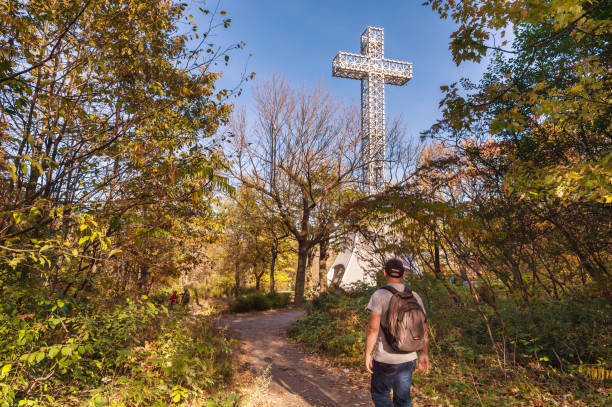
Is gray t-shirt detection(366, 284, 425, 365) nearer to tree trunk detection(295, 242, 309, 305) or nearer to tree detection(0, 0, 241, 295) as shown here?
tree detection(0, 0, 241, 295)

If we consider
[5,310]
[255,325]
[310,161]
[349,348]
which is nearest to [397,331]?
[5,310]

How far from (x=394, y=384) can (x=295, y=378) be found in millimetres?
3818

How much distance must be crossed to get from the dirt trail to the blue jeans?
7.36 feet

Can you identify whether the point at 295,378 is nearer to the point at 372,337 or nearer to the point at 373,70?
the point at 372,337

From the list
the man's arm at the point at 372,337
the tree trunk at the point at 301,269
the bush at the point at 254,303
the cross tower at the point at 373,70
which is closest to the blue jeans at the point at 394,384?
the man's arm at the point at 372,337

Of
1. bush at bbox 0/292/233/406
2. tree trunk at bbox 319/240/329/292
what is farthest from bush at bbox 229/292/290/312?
bush at bbox 0/292/233/406

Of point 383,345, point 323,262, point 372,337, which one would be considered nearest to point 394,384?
point 383,345

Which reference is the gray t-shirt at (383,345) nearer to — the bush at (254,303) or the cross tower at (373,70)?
the bush at (254,303)

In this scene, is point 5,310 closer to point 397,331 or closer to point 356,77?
point 397,331

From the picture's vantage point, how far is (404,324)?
3283 millimetres

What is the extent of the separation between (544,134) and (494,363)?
16.5ft

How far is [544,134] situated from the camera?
7.71 metres

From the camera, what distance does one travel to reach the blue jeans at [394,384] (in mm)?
3295

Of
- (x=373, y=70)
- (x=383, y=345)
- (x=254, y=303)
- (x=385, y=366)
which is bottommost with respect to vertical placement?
(x=254, y=303)
